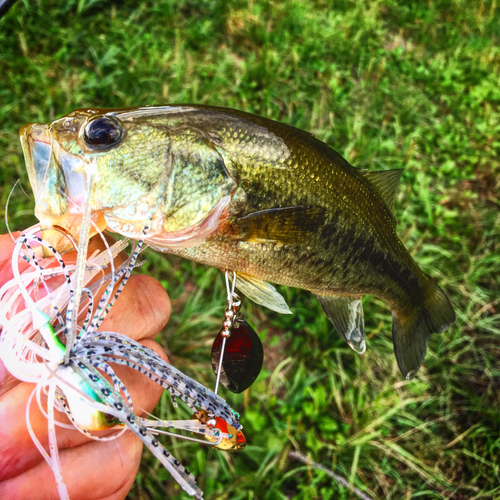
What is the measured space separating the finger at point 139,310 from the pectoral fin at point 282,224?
1.26ft

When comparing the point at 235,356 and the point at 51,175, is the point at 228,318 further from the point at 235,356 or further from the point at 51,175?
the point at 51,175

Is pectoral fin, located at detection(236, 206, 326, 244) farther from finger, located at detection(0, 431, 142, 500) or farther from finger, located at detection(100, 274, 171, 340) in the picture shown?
finger, located at detection(0, 431, 142, 500)

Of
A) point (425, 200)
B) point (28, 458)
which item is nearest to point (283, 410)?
point (28, 458)

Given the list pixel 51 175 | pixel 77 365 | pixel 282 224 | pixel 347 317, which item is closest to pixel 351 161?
pixel 347 317

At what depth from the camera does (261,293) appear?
1.25 meters

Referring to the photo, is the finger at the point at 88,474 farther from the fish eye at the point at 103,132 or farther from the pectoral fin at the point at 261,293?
the fish eye at the point at 103,132

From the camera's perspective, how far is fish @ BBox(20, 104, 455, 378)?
0.96 m

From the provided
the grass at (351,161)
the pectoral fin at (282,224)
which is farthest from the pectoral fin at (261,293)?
the grass at (351,161)

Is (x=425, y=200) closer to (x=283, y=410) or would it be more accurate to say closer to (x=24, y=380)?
(x=283, y=410)

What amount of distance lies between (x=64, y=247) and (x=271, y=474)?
1759 mm

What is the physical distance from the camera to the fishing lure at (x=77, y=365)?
0.81m

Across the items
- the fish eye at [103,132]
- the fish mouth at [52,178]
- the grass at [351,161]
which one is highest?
the fish eye at [103,132]

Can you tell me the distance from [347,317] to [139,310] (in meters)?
0.85

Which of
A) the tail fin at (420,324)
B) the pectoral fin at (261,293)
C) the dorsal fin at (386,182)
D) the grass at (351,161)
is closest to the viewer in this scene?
the pectoral fin at (261,293)
